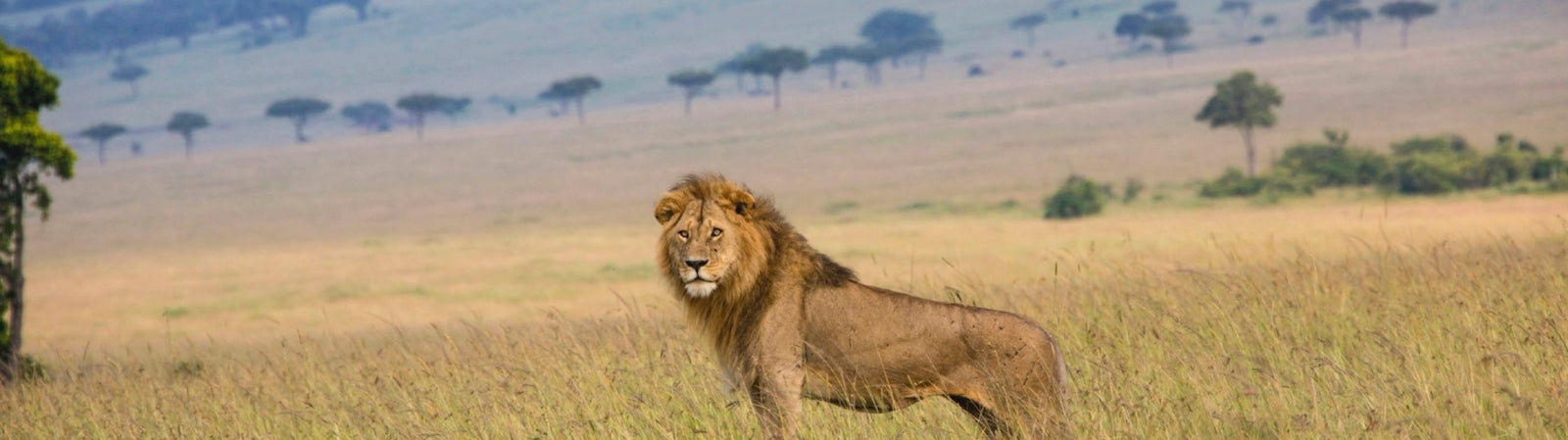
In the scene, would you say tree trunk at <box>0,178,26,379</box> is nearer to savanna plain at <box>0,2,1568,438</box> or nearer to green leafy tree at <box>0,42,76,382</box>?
green leafy tree at <box>0,42,76,382</box>

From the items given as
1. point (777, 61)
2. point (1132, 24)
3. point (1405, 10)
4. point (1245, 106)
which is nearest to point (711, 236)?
point (1245, 106)

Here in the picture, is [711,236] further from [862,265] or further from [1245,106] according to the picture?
[1245,106]

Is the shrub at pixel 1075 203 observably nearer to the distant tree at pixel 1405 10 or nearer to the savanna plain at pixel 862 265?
the savanna plain at pixel 862 265

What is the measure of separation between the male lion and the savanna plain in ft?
0.85

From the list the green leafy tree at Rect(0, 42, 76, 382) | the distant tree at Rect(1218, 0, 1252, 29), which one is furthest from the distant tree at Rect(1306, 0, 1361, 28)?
the green leafy tree at Rect(0, 42, 76, 382)

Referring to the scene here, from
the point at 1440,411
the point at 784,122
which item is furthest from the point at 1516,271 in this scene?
the point at 784,122

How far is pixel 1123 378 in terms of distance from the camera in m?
6.42

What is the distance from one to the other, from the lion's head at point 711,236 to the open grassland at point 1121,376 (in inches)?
19.8

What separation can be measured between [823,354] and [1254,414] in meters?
1.60

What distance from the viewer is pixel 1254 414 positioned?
572 cm

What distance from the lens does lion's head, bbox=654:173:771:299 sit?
579 cm

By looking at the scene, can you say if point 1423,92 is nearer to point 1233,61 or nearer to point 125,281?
point 1233,61

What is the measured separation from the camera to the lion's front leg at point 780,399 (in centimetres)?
567

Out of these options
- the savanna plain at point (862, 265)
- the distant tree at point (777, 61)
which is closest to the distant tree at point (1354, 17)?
the savanna plain at point (862, 265)
